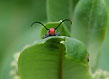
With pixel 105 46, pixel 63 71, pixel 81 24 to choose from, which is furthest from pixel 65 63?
pixel 105 46

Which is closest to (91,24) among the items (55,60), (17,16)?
(55,60)

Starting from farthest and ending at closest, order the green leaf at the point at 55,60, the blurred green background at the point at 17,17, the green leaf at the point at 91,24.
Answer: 1. the blurred green background at the point at 17,17
2. the green leaf at the point at 91,24
3. the green leaf at the point at 55,60

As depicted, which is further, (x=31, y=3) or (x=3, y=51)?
(x=31, y=3)

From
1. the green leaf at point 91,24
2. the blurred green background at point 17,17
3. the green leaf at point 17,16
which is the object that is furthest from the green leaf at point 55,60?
the green leaf at point 17,16

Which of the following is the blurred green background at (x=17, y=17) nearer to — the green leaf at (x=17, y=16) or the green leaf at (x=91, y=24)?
the green leaf at (x=17, y=16)

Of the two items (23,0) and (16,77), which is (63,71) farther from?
(23,0)

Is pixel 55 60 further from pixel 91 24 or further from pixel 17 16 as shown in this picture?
pixel 17 16

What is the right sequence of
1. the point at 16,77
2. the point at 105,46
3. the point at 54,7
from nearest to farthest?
the point at 54,7 → the point at 16,77 → the point at 105,46
